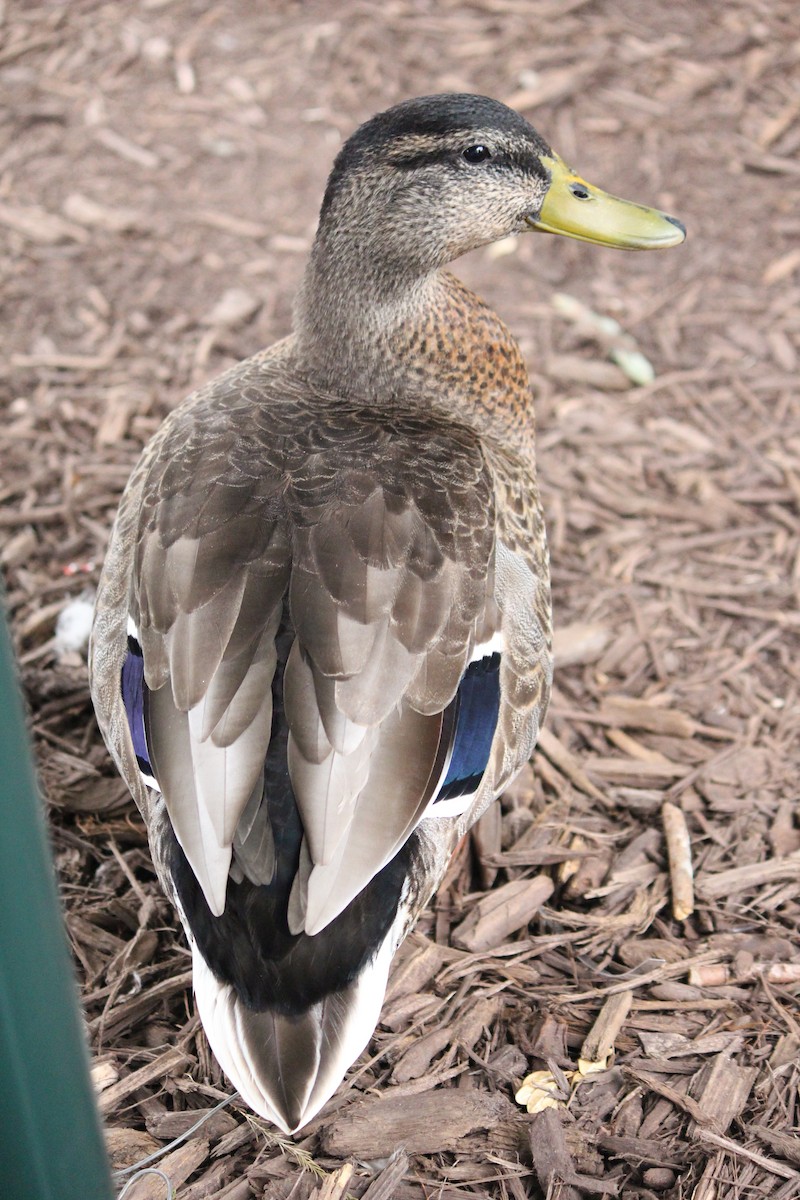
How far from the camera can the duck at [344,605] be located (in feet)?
6.39

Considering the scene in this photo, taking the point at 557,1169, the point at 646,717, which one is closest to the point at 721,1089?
the point at 557,1169

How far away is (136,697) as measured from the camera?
88.8 inches

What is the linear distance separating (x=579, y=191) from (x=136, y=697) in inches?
58.3

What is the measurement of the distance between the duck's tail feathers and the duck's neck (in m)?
1.39

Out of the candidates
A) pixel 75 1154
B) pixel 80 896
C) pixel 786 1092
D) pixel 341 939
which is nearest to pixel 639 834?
pixel 786 1092

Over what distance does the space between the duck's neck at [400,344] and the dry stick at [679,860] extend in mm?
969

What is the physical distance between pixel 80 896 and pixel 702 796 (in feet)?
4.78

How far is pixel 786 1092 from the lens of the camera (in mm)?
2242

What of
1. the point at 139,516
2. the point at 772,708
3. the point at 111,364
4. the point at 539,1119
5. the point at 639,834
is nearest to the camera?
the point at 539,1119

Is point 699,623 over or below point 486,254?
below

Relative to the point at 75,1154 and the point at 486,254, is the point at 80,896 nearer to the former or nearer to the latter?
the point at 75,1154

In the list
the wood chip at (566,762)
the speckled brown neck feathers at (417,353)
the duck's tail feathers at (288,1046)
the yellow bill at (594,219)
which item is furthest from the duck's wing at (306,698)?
the yellow bill at (594,219)

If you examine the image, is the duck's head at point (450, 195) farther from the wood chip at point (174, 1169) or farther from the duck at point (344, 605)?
the wood chip at point (174, 1169)

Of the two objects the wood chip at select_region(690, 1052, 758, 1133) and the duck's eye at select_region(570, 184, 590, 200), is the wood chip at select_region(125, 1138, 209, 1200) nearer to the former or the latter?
the wood chip at select_region(690, 1052, 758, 1133)
